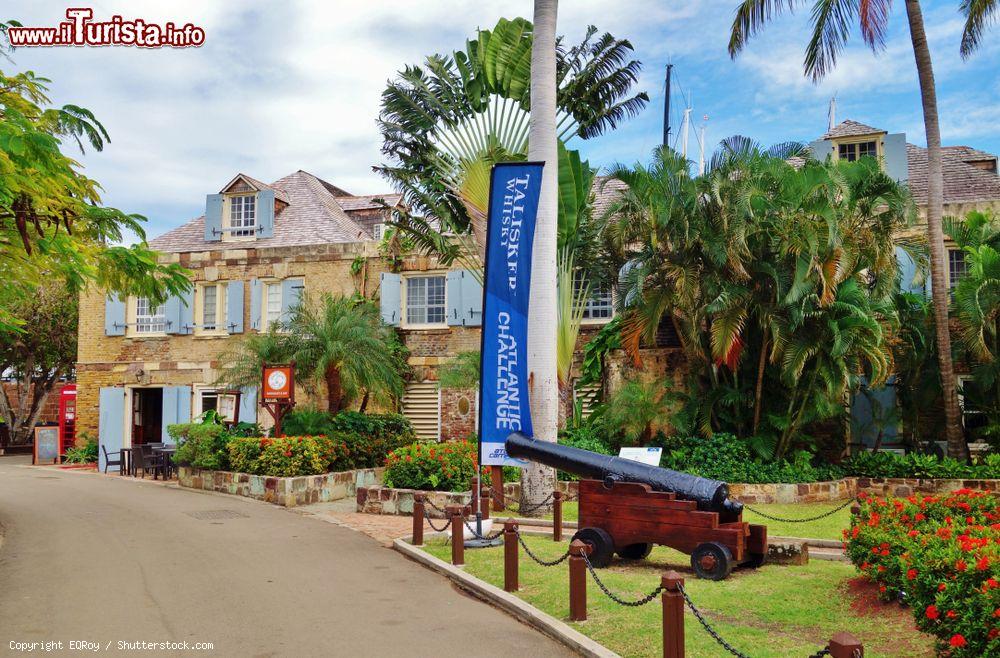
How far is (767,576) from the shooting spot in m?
9.09

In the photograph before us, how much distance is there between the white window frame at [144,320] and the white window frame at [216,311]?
0.99 meters

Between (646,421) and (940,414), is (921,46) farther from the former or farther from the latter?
(646,421)

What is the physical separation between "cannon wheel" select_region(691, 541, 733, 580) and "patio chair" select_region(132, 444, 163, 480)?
1576 cm

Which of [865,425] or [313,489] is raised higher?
[865,425]

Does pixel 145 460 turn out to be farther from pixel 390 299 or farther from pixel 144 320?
pixel 390 299

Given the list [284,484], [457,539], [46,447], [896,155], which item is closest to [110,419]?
[46,447]

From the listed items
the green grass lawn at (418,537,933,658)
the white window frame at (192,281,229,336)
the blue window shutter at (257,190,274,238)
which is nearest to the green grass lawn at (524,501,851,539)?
the green grass lawn at (418,537,933,658)

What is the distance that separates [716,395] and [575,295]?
15.1 feet

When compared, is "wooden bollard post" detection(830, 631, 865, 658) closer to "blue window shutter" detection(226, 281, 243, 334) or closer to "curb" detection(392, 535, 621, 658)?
"curb" detection(392, 535, 621, 658)

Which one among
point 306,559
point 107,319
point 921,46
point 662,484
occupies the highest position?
point 921,46

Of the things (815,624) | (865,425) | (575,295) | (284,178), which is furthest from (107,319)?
(815,624)

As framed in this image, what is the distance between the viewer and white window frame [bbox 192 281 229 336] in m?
24.5

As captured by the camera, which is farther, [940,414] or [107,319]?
[107,319]

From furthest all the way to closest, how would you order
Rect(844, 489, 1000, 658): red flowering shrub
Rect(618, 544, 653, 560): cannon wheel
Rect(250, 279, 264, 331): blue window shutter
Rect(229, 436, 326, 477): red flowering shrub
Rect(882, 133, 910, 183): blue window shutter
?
1. Rect(250, 279, 264, 331): blue window shutter
2. Rect(882, 133, 910, 183): blue window shutter
3. Rect(229, 436, 326, 477): red flowering shrub
4. Rect(618, 544, 653, 560): cannon wheel
5. Rect(844, 489, 1000, 658): red flowering shrub
